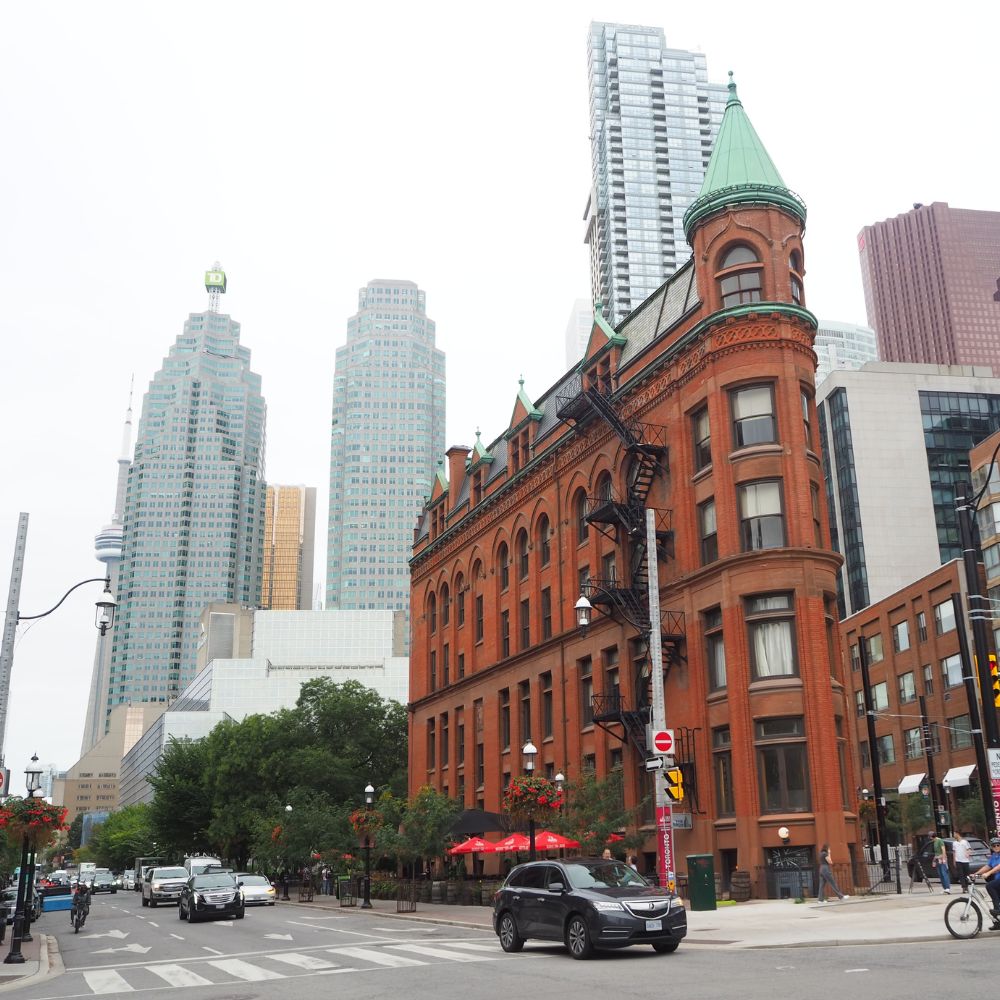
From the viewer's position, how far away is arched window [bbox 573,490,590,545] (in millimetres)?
46284

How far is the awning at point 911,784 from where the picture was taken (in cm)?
7369

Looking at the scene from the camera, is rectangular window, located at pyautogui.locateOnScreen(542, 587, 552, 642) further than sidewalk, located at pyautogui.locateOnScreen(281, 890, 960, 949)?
Yes

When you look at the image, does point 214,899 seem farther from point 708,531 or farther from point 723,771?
point 708,531

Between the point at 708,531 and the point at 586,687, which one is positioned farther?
the point at 586,687

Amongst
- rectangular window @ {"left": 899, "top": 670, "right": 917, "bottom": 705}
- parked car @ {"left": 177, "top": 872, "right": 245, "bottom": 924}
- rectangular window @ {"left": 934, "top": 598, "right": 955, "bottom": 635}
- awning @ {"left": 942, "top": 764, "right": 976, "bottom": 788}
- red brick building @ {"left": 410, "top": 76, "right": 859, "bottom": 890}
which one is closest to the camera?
red brick building @ {"left": 410, "top": 76, "right": 859, "bottom": 890}

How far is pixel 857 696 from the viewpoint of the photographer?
87438mm

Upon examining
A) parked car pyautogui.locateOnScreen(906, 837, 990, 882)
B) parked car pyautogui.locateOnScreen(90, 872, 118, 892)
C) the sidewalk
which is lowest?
parked car pyautogui.locateOnScreen(90, 872, 118, 892)

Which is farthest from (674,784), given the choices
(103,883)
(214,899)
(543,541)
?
(103,883)

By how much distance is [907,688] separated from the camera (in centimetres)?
7694

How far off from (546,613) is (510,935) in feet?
96.1

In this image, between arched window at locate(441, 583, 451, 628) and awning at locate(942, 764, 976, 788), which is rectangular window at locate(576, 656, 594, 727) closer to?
arched window at locate(441, 583, 451, 628)

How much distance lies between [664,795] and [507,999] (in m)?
11.9

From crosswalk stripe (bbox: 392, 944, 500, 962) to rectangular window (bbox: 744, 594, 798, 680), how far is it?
15.9 m

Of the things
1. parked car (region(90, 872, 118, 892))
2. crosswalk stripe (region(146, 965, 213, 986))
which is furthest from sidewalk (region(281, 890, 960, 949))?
parked car (region(90, 872, 118, 892))
